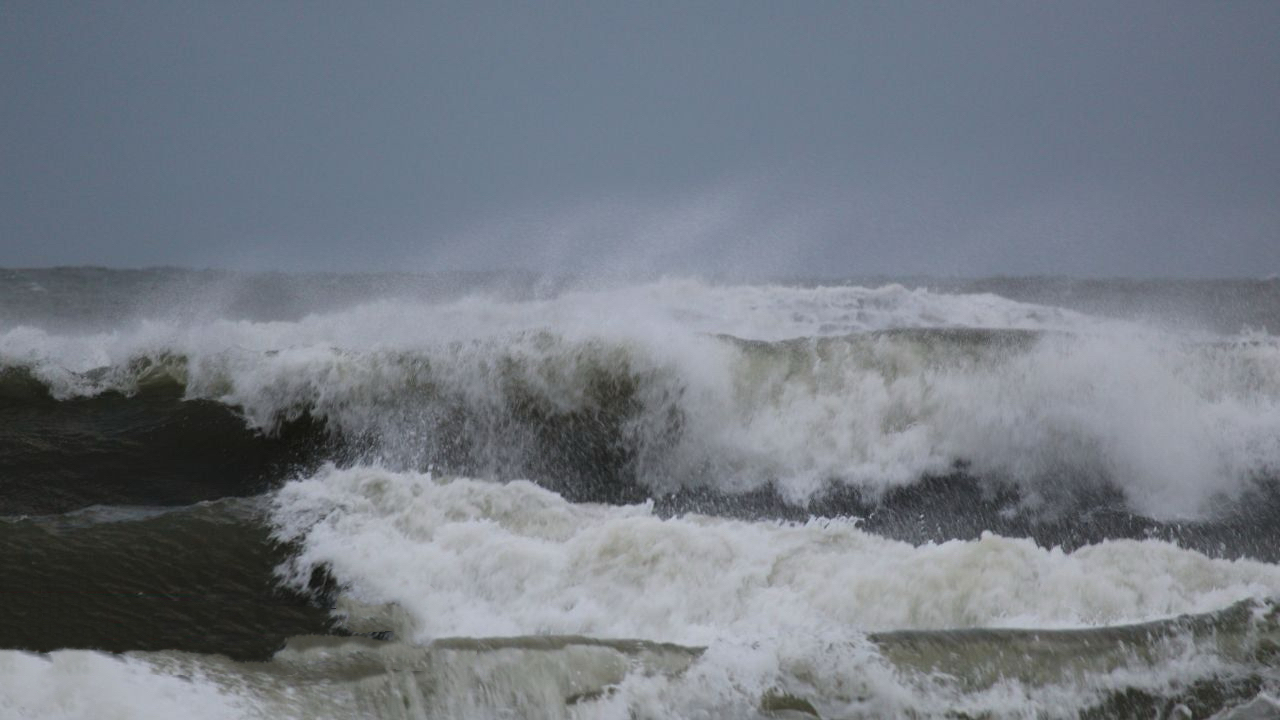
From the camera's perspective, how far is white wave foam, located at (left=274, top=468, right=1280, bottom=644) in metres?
3.77

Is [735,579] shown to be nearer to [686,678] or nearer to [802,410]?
[686,678]

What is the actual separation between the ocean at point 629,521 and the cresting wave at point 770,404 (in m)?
0.03

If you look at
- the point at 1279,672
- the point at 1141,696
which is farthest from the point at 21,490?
the point at 1279,672

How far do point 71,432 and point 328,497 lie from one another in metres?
3.86

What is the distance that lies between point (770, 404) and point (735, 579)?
3648 millimetres

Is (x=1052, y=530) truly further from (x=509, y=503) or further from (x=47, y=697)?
(x=47, y=697)

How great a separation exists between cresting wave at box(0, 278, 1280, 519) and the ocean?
0.03 meters

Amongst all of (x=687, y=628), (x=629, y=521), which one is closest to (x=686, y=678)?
(x=687, y=628)

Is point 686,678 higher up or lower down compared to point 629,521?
lower down

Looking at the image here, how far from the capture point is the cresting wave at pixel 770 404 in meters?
6.89

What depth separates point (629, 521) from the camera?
4.46 meters

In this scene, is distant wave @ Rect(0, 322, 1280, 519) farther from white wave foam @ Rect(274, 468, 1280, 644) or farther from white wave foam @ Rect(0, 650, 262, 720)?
white wave foam @ Rect(0, 650, 262, 720)

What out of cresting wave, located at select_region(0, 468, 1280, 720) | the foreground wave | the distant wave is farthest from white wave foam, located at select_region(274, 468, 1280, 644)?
the distant wave

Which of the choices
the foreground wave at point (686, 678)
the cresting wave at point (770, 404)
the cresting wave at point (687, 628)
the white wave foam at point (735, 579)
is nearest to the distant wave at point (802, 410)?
the cresting wave at point (770, 404)
